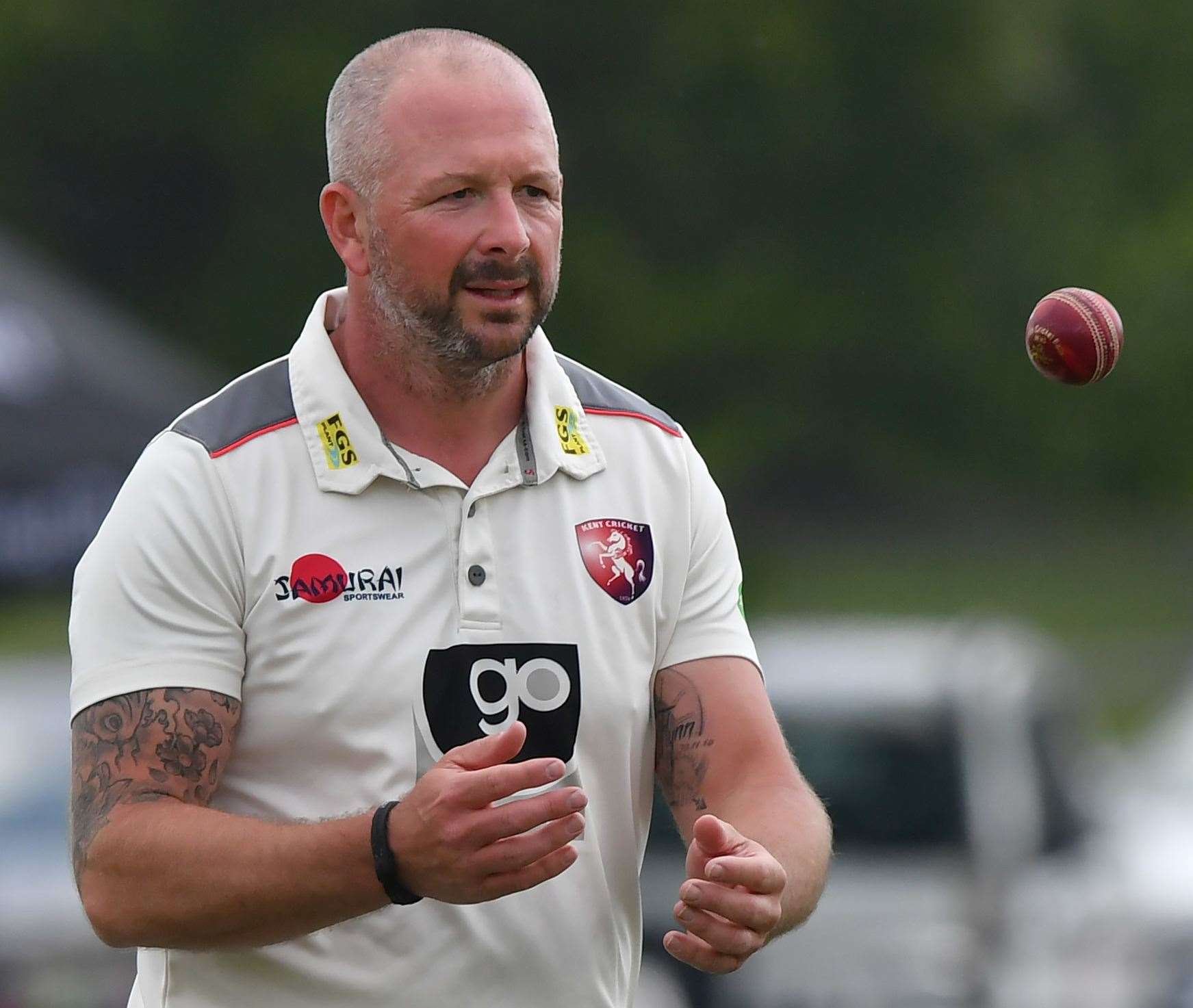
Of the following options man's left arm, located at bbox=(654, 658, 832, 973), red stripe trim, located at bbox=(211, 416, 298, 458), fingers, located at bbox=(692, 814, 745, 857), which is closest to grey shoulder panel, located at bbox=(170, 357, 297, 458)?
red stripe trim, located at bbox=(211, 416, 298, 458)

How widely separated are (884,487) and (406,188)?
80.0 ft

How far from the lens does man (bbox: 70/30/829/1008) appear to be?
378 centimetres

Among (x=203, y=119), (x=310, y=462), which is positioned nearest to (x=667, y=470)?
(x=310, y=462)

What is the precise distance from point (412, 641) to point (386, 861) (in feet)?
1.57

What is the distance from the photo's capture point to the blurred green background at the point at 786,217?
23016 mm

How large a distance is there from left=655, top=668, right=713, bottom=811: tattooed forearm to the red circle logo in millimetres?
635

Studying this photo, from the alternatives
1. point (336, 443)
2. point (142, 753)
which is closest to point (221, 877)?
point (142, 753)

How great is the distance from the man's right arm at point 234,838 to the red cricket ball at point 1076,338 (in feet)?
5.23

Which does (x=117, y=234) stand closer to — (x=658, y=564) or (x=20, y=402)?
(x=20, y=402)

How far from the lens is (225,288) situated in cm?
2339

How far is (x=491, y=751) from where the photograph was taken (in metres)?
3.59

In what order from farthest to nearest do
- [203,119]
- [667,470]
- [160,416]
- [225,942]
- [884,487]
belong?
[884,487] → [203,119] → [160,416] → [667,470] → [225,942]

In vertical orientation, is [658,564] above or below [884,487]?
below

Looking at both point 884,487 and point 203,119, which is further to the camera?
point 884,487
